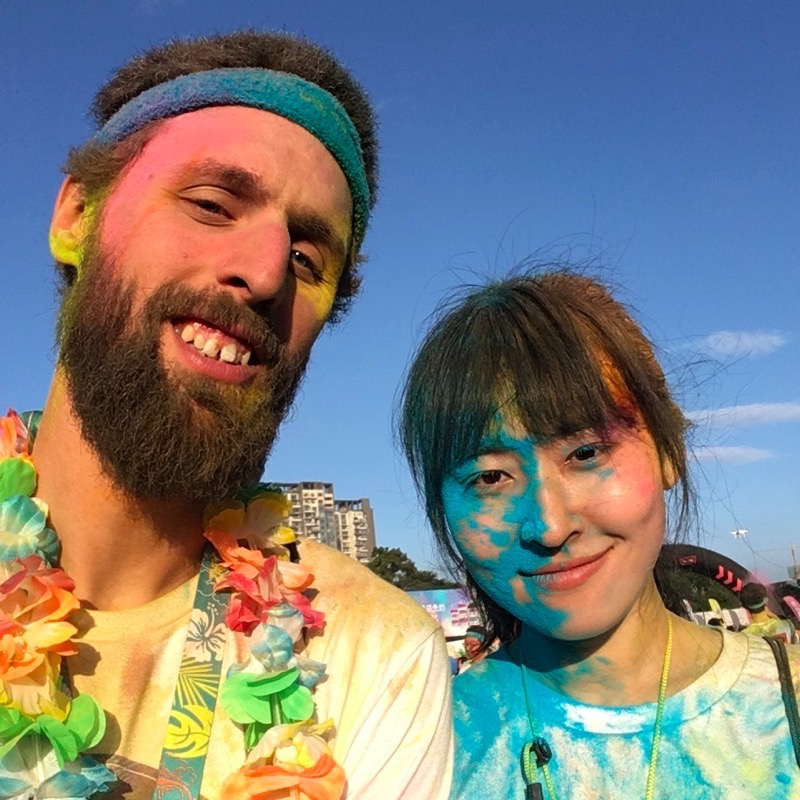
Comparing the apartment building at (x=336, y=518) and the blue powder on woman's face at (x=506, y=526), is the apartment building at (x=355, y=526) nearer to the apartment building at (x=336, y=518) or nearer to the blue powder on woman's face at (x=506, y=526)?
the apartment building at (x=336, y=518)

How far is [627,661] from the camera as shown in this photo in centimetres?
190

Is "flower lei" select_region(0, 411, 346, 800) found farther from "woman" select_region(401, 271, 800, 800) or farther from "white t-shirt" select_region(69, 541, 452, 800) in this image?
"woman" select_region(401, 271, 800, 800)

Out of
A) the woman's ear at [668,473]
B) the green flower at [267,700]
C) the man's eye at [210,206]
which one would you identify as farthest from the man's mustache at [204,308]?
the woman's ear at [668,473]

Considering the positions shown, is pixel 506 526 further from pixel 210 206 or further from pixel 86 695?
pixel 210 206

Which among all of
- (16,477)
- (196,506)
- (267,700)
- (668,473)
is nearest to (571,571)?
(668,473)

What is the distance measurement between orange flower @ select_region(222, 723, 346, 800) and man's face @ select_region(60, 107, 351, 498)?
658 mm

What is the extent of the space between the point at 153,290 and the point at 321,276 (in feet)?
1.81

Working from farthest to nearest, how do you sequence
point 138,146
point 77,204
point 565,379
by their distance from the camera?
point 77,204 → point 138,146 → point 565,379

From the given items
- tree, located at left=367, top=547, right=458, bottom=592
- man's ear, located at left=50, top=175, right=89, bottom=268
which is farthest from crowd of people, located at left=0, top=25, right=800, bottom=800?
tree, located at left=367, top=547, right=458, bottom=592

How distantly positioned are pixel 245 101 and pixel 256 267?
61cm

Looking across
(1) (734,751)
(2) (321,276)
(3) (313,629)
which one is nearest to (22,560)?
(3) (313,629)

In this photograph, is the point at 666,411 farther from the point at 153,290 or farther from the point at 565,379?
the point at 153,290

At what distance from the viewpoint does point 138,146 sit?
222cm

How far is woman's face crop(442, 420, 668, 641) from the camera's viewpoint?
5.94 feet
